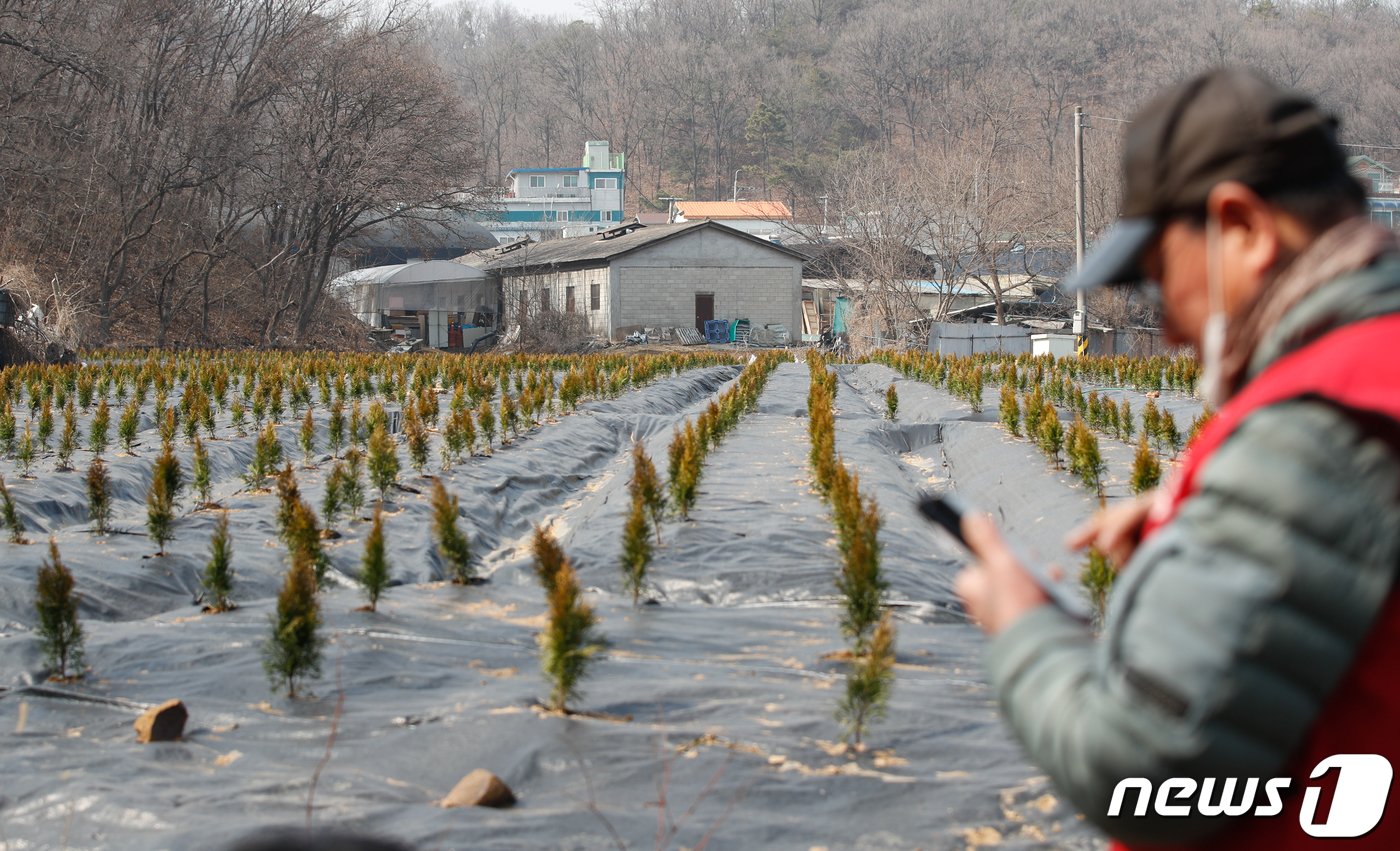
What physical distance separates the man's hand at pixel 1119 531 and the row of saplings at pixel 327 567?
9.36 ft

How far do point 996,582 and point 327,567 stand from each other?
19.7ft

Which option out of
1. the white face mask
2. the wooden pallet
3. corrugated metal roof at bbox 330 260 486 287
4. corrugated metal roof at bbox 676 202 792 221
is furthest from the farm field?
corrugated metal roof at bbox 676 202 792 221

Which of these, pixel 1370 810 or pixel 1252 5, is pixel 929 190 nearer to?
pixel 1370 810

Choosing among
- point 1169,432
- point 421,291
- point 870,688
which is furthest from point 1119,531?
point 421,291

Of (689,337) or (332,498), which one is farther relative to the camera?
(689,337)

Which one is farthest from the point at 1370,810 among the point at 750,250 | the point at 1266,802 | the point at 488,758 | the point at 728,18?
the point at 728,18

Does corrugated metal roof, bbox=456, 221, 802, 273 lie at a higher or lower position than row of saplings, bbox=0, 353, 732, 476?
higher

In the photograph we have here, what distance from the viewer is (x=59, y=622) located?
16.7 ft

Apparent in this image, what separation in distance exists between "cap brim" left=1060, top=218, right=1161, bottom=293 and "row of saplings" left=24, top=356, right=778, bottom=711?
3010 mm

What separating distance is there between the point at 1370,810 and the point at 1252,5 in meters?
97.7

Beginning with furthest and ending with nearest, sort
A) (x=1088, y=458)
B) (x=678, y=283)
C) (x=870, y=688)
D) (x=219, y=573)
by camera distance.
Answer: (x=678, y=283), (x=1088, y=458), (x=219, y=573), (x=870, y=688)

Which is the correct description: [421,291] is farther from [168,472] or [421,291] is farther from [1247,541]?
[1247,541]

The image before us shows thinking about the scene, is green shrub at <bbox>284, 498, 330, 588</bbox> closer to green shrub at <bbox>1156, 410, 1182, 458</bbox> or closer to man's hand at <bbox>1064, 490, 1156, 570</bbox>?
man's hand at <bbox>1064, 490, 1156, 570</bbox>

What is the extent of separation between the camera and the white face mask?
1.45 metres
